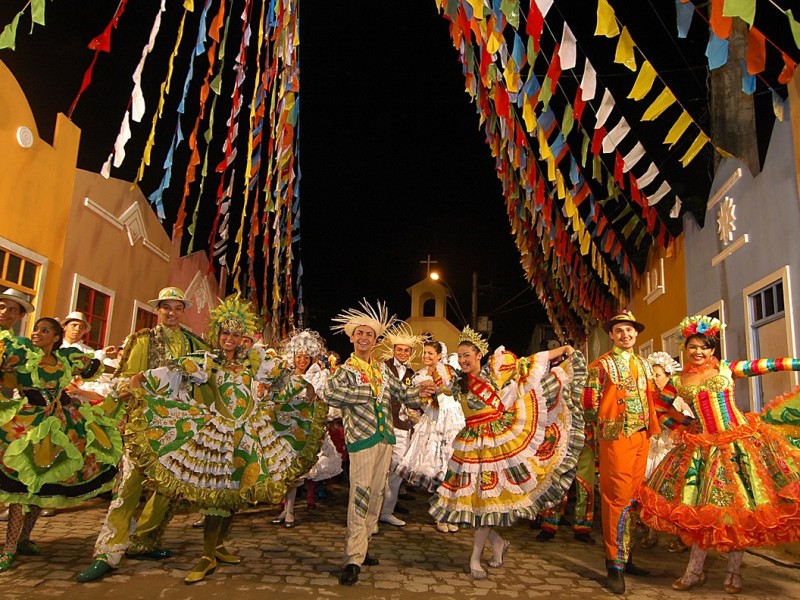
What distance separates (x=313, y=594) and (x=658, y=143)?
31.5ft

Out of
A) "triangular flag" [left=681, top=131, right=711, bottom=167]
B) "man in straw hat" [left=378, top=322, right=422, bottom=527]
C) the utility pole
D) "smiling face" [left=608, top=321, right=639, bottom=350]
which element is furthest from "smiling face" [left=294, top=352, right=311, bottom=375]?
the utility pole

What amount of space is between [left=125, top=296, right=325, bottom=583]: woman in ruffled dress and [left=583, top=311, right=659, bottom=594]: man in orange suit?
7.58ft

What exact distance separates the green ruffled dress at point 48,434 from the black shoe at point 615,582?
153 inches

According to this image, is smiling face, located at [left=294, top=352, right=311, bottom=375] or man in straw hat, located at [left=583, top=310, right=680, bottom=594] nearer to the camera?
man in straw hat, located at [left=583, top=310, right=680, bottom=594]

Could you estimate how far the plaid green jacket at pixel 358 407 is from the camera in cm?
444

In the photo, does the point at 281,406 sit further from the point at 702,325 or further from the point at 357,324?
the point at 702,325

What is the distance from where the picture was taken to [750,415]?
4559 millimetres

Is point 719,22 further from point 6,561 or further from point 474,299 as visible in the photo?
point 474,299

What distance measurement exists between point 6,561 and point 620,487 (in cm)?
447

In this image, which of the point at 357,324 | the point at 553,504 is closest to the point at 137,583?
the point at 357,324

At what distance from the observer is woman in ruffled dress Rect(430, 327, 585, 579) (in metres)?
4.46

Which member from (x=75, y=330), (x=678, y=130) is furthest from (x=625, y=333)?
(x=75, y=330)

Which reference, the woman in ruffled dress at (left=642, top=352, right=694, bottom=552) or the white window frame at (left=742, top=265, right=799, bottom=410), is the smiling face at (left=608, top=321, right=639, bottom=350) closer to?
the woman in ruffled dress at (left=642, top=352, right=694, bottom=552)

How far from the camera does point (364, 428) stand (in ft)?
14.6
